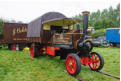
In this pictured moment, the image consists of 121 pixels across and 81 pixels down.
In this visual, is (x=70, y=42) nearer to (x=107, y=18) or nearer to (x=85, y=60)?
(x=85, y=60)

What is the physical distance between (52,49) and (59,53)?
436mm

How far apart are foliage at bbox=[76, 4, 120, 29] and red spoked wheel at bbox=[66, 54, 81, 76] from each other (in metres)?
31.4

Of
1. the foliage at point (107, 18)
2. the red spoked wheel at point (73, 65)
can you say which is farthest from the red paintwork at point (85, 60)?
the foliage at point (107, 18)

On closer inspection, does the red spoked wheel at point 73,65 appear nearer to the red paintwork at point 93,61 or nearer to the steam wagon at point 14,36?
the red paintwork at point 93,61

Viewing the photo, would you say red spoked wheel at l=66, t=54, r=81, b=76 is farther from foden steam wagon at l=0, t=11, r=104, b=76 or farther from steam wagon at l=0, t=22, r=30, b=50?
steam wagon at l=0, t=22, r=30, b=50

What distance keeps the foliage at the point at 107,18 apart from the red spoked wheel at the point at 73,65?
31384mm

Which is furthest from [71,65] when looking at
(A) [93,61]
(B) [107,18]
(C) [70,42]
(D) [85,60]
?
(B) [107,18]

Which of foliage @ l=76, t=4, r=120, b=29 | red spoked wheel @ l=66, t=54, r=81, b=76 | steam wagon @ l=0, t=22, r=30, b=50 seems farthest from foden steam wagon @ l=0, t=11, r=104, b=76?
foliage @ l=76, t=4, r=120, b=29

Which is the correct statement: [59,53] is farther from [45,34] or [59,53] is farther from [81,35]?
[81,35]

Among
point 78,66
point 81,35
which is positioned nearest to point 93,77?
point 78,66

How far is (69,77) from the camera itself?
4.20 meters

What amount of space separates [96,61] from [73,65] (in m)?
1.15

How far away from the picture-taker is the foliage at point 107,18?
39.8 metres

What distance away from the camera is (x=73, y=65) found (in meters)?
4.34
